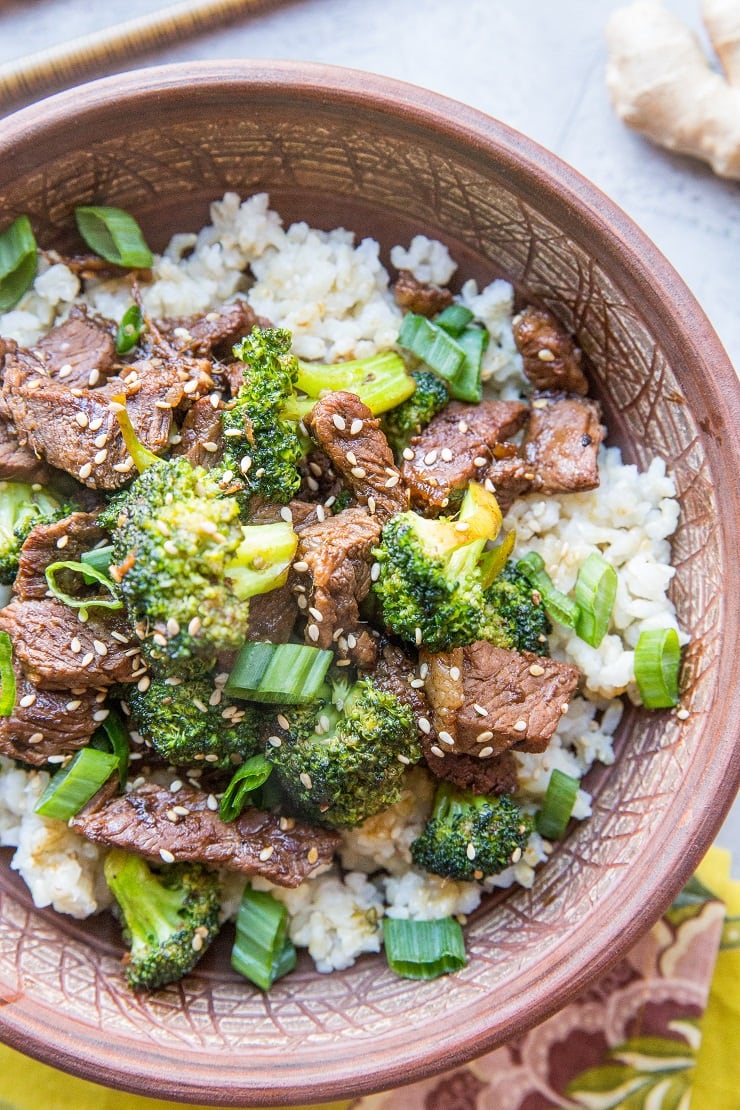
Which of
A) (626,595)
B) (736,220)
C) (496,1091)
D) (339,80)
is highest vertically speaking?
(736,220)

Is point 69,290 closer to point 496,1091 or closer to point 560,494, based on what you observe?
point 560,494

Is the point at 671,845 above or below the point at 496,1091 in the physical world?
above

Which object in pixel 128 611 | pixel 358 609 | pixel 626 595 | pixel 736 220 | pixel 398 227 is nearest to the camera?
pixel 128 611

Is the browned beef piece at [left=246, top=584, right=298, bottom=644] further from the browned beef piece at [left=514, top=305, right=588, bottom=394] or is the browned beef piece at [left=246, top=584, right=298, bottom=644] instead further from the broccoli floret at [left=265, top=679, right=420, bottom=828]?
the browned beef piece at [left=514, top=305, right=588, bottom=394]

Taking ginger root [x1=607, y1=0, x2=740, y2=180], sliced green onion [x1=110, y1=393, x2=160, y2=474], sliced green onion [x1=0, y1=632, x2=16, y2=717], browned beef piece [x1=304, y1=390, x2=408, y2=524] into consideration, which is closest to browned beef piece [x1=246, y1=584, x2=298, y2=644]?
browned beef piece [x1=304, y1=390, x2=408, y2=524]

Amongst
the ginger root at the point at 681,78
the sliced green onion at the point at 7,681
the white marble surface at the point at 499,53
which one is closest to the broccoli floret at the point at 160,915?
the sliced green onion at the point at 7,681

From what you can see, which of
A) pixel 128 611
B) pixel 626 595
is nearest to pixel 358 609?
pixel 128 611

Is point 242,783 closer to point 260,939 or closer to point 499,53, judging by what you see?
point 260,939

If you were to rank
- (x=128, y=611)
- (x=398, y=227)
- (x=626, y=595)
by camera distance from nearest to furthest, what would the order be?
(x=128, y=611), (x=626, y=595), (x=398, y=227)
